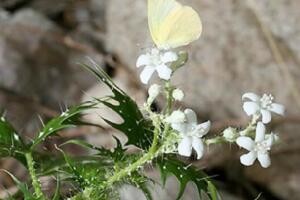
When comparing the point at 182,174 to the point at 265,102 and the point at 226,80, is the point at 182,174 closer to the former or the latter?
the point at 265,102

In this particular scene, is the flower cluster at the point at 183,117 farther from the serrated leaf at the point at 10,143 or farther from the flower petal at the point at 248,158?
the serrated leaf at the point at 10,143

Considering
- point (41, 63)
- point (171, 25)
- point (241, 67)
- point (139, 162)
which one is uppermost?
point (171, 25)

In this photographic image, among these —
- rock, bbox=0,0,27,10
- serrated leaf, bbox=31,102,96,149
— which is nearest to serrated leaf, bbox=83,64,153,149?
serrated leaf, bbox=31,102,96,149

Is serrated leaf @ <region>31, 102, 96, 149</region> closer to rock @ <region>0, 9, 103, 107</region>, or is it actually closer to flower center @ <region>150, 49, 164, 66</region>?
flower center @ <region>150, 49, 164, 66</region>

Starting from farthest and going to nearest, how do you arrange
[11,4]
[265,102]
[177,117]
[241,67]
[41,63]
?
[11,4], [41,63], [241,67], [265,102], [177,117]

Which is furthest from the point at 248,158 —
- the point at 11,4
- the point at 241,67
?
the point at 11,4
